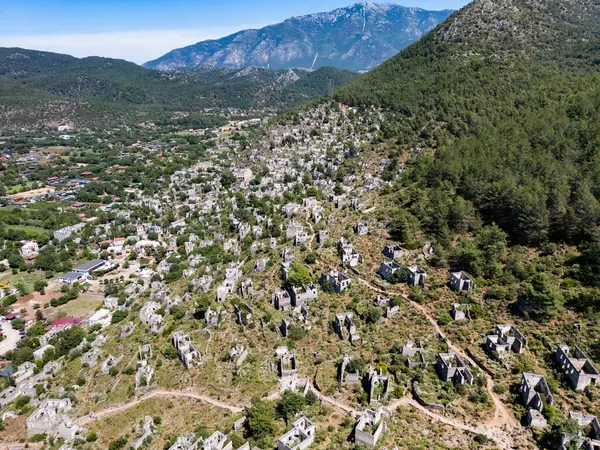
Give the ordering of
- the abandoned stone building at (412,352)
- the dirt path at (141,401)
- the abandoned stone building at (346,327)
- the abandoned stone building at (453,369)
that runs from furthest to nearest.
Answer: the abandoned stone building at (346,327)
the dirt path at (141,401)
the abandoned stone building at (412,352)
the abandoned stone building at (453,369)

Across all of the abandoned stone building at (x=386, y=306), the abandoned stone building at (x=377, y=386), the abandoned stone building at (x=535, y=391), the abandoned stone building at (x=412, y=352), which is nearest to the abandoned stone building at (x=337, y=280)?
the abandoned stone building at (x=386, y=306)

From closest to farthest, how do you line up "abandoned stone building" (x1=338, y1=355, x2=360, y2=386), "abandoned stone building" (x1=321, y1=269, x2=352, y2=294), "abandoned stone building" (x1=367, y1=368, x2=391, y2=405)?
1. "abandoned stone building" (x1=367, y1=368, x2=391, y2=405)
2. "abandoned stone building" (x1=338, y1=355, x2=360, y2=386)
3. "abandoned stone building" (x1=321, y1=269, x2=352, y2=294)

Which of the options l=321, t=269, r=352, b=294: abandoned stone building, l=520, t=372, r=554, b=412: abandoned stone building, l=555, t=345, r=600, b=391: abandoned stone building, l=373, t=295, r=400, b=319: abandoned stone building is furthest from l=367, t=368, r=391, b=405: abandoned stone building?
l=555, t=345, r=600, b=391: abandoned stone building

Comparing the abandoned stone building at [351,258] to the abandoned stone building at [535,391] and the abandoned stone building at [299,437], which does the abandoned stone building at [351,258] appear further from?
the abandoned stone building at [299,437]

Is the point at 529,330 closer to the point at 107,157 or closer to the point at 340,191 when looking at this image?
the point at 340,191

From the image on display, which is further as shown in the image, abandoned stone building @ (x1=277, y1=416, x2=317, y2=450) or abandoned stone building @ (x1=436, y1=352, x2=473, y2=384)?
abandoned stone building @ (x1=436, y1=352, x2=473, y2=384)

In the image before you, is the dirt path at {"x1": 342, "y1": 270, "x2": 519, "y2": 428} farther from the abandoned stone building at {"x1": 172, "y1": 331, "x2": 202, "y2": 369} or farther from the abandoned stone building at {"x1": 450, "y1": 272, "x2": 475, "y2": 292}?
the abandoned stone building at {"x1": 172, "y1": 331, "x2": 202, "y2": 369}

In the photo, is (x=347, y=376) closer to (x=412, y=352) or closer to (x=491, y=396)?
(x=412, y=352)

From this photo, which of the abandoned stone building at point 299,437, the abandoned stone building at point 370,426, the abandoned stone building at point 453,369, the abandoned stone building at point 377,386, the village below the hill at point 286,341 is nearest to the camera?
the abandoned stone building at point 299,437

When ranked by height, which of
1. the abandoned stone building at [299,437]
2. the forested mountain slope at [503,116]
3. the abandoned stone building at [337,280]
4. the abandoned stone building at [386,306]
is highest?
the forested mountain slope at [503,116]

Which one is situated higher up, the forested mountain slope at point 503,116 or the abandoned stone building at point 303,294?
the forested mountain slope at point 503,116

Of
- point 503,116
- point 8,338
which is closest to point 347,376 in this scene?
point 8,338

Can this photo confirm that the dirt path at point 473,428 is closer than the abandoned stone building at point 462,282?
Yes
